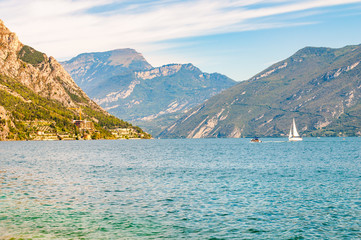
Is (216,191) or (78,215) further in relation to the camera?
(216,191)

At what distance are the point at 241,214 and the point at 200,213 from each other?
Result: 5.51 meters

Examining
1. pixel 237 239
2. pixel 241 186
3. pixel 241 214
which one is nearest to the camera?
pixel 237 239

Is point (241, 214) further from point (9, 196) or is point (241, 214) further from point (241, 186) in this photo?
point (9, 196)

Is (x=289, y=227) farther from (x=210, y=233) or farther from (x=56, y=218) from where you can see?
(x=56, y=218)

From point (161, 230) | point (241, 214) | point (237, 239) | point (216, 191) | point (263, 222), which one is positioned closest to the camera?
point (237, 239)

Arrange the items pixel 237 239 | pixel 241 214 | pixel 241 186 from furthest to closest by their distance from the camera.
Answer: pixel 241 186, pixel 241 214, pixel 237 239

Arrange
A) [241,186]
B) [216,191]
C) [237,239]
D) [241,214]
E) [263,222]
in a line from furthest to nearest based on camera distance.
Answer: [241,186]
[216,191]
[241,214]
[263,222]
[237,239]

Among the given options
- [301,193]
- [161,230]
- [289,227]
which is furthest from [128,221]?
[301,193]

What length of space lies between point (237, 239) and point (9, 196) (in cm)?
4326

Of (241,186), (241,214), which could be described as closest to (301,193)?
(241,186)

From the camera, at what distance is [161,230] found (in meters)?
44.8

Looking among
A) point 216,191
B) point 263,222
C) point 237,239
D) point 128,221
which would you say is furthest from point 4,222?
point 216,191

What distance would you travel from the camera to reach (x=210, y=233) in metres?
43.2

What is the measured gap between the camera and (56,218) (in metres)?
50.8
